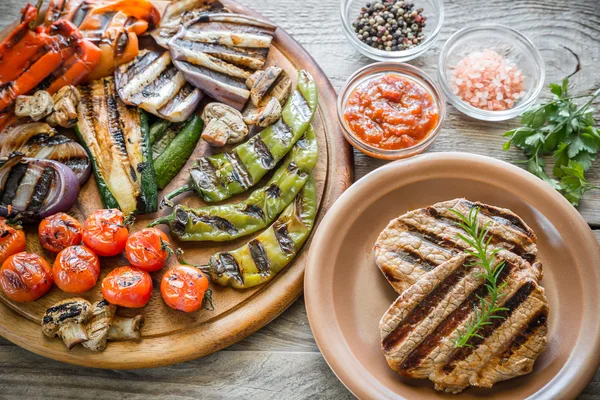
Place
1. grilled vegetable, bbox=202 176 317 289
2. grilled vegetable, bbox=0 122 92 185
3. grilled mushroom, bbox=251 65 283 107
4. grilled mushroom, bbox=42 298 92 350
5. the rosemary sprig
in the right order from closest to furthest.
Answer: the rosemary sprig
grilled mushroom, bbox=42 298 92 350
grilled vegetable, bbox=202 176 317 289
grilled vegetable, bbox=0 122 92 185
grilled mushroom, bbox=251 65 283 107

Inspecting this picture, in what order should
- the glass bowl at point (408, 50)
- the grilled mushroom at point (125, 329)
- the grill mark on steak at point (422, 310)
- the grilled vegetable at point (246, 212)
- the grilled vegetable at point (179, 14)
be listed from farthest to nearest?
the glass bowl at point (408, 50) → the grilled vegetable at point (179, 14) → the grilled vegetable at point (246, 212) → the grilled mushroom at point (125, 329) → the grill mark on steak at point (422, 310)

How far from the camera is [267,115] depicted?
13.6 feet

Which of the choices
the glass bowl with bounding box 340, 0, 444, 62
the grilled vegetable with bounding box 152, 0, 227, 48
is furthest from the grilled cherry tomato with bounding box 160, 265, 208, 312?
the glass bowl with bounding box 340, 0, 444, 62

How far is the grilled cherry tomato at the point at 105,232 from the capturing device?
3.86 metres

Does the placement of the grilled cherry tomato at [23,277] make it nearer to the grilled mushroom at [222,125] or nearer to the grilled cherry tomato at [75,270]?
the grilled cherry tomato at [75,270]

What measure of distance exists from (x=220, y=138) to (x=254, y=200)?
1.72 ft

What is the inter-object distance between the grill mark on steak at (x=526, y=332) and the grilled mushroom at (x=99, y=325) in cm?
253

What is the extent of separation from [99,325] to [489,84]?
3.39m

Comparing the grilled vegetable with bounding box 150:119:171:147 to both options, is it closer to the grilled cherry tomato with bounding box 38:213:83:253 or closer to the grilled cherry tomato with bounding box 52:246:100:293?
the grilled cherry tomato with bounding box 38:213:83:253

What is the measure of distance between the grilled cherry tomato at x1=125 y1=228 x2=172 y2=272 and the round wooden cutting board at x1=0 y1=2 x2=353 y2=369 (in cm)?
20

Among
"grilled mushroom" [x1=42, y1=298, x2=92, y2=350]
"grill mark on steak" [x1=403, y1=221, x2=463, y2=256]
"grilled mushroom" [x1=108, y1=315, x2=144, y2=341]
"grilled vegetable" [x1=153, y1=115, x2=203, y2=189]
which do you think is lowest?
"grilled mushroom" [x1=108, y1=315, x2=144, y2=341]

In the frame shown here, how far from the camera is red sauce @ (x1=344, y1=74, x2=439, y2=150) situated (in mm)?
4207

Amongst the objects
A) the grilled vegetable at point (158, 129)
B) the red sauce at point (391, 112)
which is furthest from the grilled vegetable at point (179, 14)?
the red sauce at point (391, 112)

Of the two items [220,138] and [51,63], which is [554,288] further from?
[51,63]
